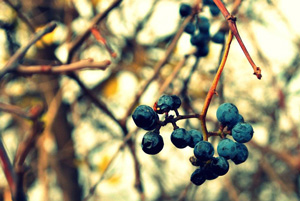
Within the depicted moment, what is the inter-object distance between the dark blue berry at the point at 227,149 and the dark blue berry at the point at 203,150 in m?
0.07

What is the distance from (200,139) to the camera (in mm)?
1263

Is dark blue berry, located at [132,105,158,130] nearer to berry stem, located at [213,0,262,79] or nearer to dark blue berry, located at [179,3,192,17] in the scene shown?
berry stem, located at [213,0,262,79]

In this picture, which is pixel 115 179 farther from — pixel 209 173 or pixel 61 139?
pixel 209 173

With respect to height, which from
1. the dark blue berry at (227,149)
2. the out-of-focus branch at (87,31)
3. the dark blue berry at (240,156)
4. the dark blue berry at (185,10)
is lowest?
the dark blue berry at (240,156)

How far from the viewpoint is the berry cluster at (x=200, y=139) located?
3.94 ft

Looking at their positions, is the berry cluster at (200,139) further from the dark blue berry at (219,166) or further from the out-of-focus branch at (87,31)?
the out-of-focus branch at (87,31)

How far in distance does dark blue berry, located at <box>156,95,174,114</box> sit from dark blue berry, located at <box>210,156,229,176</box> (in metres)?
0.24

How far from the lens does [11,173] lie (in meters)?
1.15

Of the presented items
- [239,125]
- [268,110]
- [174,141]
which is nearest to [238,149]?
[239,125]

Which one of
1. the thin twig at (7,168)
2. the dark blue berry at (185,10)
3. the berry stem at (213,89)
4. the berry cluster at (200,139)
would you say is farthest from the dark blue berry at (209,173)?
the dark blue berry at (185,10)

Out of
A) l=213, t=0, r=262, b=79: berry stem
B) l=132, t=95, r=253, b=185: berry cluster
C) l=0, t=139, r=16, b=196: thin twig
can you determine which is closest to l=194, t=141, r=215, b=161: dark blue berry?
l=132, t=95, r=253, b=185: berry cluster

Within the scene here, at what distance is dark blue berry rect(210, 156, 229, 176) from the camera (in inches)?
47.1

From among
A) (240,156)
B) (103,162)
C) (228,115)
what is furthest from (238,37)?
(103,162)

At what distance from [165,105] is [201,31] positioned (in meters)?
0.79
